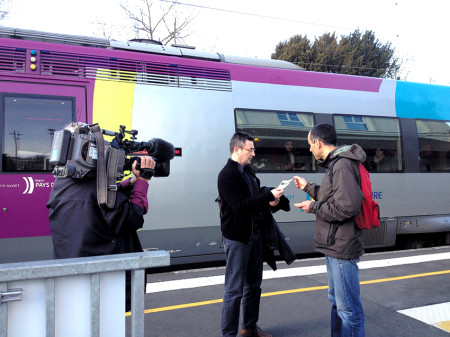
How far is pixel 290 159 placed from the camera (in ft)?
21.7

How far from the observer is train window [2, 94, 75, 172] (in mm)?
5016

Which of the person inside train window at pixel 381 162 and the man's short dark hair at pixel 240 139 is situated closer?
the man's short dark hair at pixel 240 139

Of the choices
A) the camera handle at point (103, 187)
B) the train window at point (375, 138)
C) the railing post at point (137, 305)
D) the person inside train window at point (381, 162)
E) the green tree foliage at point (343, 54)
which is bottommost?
the railing post at point (137, 305)

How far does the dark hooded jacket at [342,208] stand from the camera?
2.82 metres

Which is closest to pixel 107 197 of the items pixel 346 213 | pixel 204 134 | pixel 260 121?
pixel 346 213

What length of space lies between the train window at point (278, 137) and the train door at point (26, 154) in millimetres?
2705

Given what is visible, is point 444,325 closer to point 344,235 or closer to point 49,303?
point 344,235

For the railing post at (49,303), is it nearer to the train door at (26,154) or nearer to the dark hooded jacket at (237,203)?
the dark hooded jacket at (237,203)

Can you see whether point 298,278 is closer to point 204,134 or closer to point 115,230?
point 204,134

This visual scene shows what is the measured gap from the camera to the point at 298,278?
5.46m

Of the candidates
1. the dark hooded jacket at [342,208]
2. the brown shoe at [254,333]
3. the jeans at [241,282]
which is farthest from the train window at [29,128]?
the dark hooded jacket at [342,208]

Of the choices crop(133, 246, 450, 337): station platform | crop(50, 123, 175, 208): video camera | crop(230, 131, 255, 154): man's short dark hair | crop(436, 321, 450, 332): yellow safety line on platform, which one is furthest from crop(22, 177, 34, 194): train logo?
crop(436, 321, 450, 332): yellow safety line on platform

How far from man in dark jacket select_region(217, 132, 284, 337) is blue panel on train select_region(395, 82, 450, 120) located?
5112 mm

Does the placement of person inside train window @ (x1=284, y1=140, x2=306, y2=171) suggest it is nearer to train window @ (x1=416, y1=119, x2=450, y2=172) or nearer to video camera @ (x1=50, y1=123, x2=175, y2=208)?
train window @ (x1=416, y1=119, x2=450, y2=172)
